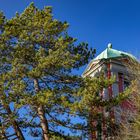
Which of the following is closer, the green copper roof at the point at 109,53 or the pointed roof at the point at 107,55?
the pointed roof at the point at 107,55

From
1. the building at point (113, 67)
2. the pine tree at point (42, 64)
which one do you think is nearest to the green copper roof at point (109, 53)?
the building at point (113, 67)

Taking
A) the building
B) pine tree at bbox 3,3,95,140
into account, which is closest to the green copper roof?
the building

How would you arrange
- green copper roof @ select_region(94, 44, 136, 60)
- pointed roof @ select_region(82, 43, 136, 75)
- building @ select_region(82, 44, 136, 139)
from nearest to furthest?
1. building @ select_region(82, 44, 136, 139)
2. pointed roof @ select_region(82, 43, 136, 75)
3. green copper roof @ select_region(94, 44, 136, 60)

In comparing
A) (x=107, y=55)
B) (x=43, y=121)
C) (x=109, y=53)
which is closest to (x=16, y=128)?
A: (x=43, y=121)

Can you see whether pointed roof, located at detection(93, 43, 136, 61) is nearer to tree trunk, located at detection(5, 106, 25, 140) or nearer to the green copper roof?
the green copper roof

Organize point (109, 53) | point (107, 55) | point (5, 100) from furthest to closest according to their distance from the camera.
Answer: point (109, 53), point (107, 55), point (5, 100)

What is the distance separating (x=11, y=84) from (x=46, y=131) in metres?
2.86

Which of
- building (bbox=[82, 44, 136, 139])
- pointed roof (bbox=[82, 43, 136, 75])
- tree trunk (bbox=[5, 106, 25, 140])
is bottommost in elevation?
tree trunk (bbox=[5, 106, 25, 140])

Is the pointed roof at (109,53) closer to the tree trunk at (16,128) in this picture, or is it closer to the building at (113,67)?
the building at (113,67)

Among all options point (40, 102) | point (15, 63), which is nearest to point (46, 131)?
point (40, 102)

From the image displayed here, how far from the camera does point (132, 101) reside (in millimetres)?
24531

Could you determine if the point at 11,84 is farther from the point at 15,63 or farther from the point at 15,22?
the point at 15,22

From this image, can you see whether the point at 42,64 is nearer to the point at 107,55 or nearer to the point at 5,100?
the point at 5,100

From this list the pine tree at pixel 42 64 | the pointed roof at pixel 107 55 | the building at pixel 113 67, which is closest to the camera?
the pine tree at pixel 42 64
